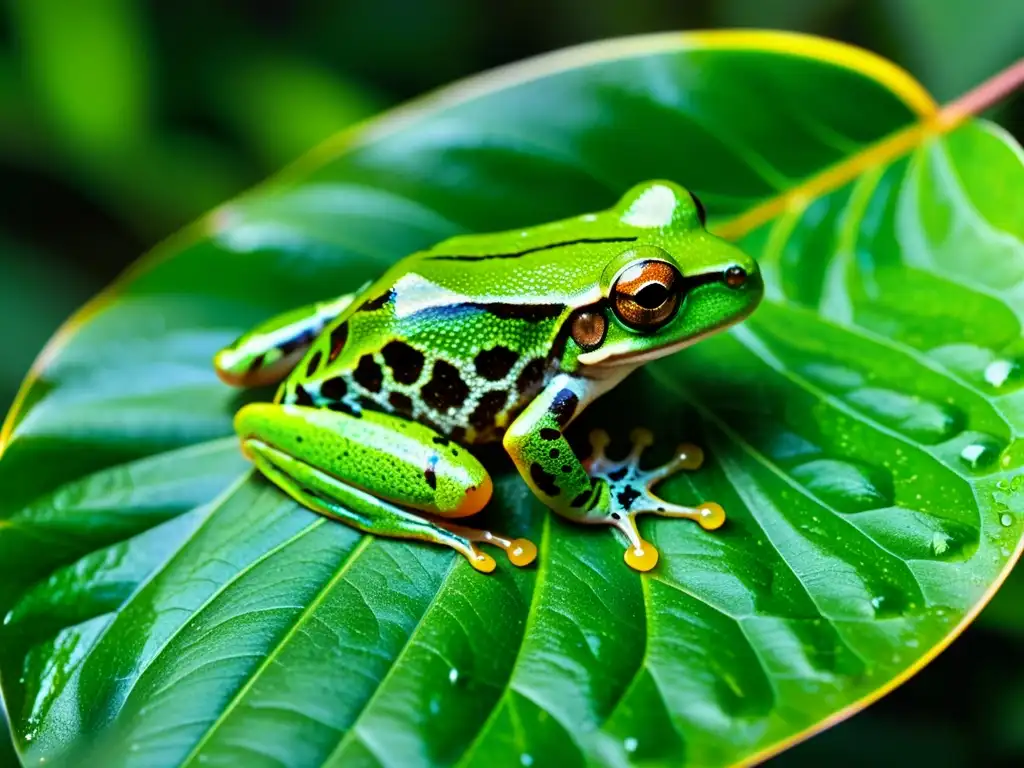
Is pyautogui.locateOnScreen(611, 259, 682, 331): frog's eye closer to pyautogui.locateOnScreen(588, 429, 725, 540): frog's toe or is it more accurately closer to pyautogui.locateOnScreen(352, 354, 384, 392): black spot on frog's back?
pyautogui.locateOnScreen(588, 429, 725, 540): frog's toe

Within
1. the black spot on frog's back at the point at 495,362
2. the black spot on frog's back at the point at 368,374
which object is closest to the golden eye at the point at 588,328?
the black spot on frog's back at the point at 495,362

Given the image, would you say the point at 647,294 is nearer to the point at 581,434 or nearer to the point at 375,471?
the point at 581,434

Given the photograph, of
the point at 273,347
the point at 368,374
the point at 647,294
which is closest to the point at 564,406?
the point at 647,294

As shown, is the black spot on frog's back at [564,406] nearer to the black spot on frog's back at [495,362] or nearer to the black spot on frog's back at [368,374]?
the black spot on frog's back at [495,362]

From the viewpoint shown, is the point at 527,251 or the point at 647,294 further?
the point at 527,251

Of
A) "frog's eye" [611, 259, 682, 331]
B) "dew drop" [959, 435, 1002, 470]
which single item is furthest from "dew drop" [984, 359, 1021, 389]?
"frog's eye" [611, 259, 682, 331]

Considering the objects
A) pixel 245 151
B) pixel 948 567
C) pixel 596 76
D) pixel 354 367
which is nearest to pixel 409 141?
pixel 596 76
